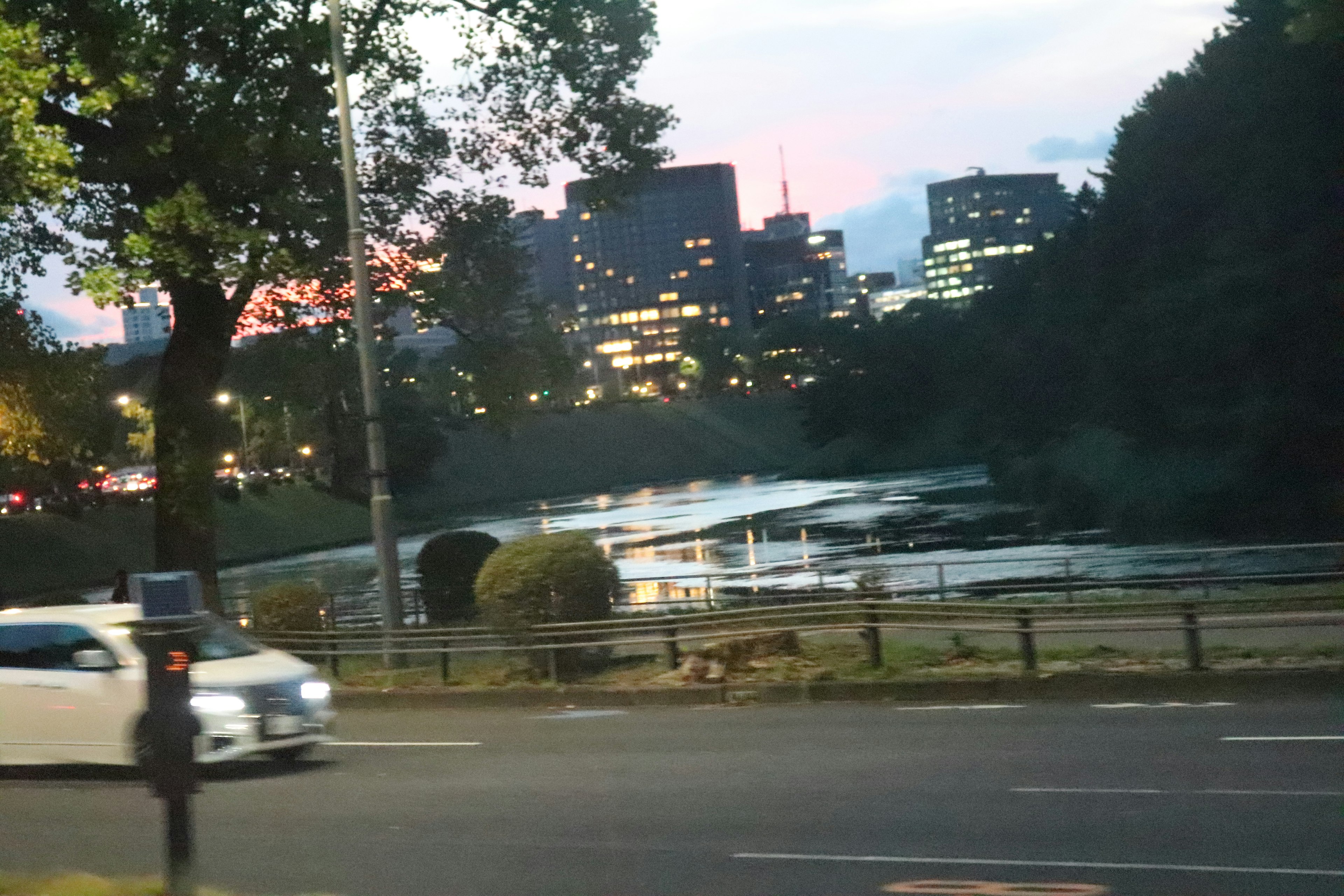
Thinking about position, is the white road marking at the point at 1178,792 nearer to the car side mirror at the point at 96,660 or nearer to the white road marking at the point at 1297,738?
the white road marking at the point at 1297,738

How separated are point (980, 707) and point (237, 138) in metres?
13.7

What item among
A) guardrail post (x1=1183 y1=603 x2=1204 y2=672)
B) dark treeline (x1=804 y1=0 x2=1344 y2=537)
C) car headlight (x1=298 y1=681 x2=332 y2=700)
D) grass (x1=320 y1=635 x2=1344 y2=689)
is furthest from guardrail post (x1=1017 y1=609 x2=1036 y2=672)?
dark treeline (x1=804 y1=0 x2=1344 y2=537)

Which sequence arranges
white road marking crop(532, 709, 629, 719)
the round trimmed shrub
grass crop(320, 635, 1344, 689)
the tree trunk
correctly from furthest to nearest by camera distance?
the tree trunk < the round trimmed shrub < white road marking crop(532, 709, 629, 719) < grass crop(320, 635, 1344, 689)

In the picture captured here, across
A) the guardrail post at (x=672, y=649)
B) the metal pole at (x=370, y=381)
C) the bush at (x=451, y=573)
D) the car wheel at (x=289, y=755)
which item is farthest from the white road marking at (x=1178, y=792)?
the bush at (x=451, y=573)

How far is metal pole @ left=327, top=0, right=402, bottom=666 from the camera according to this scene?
2094 cm

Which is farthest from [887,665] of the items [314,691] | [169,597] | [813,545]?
[813,545]

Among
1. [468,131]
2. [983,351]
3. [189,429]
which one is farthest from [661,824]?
[983,351]

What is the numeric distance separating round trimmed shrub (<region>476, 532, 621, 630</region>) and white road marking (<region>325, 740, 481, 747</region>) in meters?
4.19

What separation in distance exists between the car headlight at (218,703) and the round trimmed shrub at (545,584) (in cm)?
686

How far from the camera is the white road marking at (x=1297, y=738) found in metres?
12.4

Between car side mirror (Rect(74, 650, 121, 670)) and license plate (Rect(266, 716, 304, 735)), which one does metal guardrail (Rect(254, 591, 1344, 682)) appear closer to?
license plate (Rect(266, 716, 304, 735))

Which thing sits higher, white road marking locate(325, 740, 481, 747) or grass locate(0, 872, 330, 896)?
grass locate(0, 872, 330, 896)

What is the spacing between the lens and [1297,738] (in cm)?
1258

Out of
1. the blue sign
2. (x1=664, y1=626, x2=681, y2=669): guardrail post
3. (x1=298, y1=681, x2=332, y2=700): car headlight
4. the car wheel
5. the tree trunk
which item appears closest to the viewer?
the blue sign
